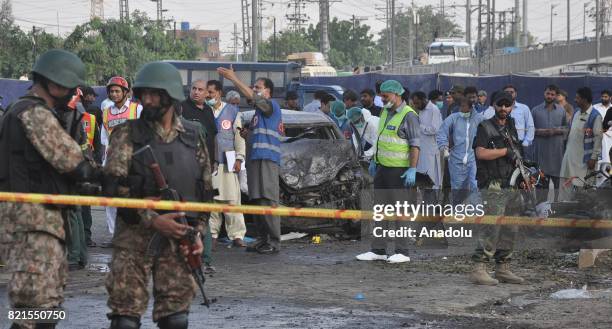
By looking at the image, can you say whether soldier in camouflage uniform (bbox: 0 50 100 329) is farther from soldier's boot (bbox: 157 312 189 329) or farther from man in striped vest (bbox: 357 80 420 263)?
man in striped vest (bbox: 357 80 420 263)

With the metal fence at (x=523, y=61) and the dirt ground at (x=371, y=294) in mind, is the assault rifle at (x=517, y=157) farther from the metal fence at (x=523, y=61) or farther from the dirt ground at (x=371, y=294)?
the metal fence at (x=523, y=61)

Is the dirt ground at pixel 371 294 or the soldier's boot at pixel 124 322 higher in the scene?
the soldier's boot at pixel 124 322

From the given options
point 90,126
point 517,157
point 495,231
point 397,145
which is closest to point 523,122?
point 397,145

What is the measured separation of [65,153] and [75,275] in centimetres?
506

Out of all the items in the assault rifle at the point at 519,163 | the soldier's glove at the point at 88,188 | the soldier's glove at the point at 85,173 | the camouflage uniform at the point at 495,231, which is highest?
the soldier's glove at the point at 85,173

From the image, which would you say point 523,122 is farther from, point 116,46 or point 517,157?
point 116,46

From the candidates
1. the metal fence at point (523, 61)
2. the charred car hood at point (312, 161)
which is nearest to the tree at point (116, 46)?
the metal fence at point (523, 61)

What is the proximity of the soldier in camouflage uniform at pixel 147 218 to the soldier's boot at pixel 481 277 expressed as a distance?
4.75 m

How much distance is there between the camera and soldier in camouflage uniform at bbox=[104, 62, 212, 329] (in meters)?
6.36

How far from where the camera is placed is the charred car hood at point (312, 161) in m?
14.0

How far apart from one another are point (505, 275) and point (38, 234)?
5.63 metres

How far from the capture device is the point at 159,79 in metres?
6.40

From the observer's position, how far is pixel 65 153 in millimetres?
6246

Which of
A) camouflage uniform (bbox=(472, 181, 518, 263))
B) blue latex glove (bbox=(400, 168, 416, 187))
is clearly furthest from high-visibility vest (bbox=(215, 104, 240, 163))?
camouflage uniform (bbox=(472, 181, 518, 263))
